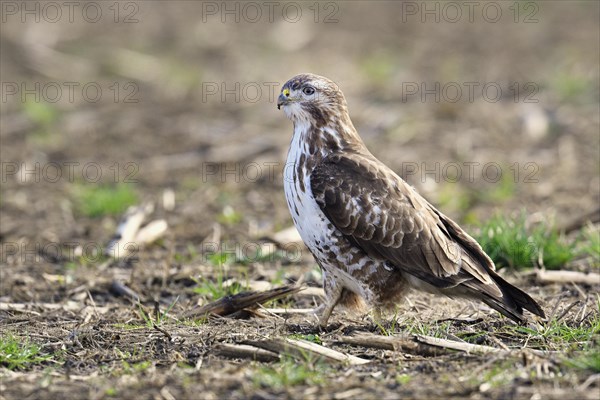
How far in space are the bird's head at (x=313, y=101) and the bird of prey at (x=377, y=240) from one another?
0.29 metres

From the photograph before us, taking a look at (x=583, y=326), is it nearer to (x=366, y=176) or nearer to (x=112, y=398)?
(x=366, y=176)

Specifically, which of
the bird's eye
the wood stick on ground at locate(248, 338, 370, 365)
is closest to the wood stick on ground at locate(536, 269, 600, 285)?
the bird's eye

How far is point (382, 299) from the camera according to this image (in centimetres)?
653

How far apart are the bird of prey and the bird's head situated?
294 mm

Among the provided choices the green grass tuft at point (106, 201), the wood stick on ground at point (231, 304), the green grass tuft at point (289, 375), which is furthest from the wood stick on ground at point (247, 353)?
the green grass tuft at point (106, 201)

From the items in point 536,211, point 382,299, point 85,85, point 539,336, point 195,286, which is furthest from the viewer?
point 85,85

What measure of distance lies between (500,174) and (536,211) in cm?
138

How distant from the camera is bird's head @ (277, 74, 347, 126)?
22.6 ft

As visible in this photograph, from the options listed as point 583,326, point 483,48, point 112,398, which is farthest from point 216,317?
point 483,48

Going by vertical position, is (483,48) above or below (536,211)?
above

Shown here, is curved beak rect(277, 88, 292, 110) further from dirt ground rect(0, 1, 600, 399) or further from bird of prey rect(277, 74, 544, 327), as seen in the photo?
dirt ground rect(0, 1, 600, 399)

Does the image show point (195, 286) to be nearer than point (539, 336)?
No

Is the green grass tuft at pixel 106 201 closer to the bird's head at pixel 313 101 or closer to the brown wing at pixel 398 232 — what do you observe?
the bird's head at pixel 313 101

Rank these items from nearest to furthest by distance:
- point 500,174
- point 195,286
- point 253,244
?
1. point 195,286
2. point 253,244
3. point 500,174
